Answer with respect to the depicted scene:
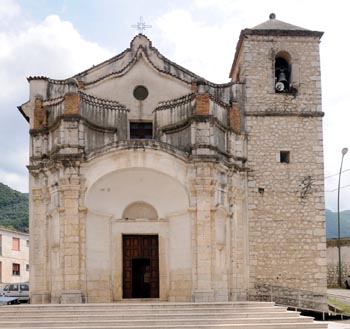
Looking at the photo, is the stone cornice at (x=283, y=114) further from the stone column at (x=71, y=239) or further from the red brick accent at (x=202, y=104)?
the stone column at (x=71, y=239)

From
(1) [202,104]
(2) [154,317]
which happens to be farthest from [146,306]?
(1) [202,104]

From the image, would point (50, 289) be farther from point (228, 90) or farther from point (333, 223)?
point (333, 223)

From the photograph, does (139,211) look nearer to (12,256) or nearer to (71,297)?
(71,297)

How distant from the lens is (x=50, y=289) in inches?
846

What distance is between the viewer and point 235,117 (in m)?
23.4

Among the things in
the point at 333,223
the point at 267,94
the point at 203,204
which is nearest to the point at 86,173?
the point at 203,204

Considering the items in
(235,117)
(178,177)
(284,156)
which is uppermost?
(235,117)

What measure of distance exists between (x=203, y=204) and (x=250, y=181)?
316 centimetres

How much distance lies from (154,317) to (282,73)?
1218cm

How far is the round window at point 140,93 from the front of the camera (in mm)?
23656

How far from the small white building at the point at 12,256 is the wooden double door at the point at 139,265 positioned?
85.3 feet

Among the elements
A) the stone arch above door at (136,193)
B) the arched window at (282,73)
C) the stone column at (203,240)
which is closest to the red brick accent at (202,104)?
the stone column at (203,240)

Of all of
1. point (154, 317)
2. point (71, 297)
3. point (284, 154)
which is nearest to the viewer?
point (154, 317)

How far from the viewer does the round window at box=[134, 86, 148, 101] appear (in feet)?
77.6
